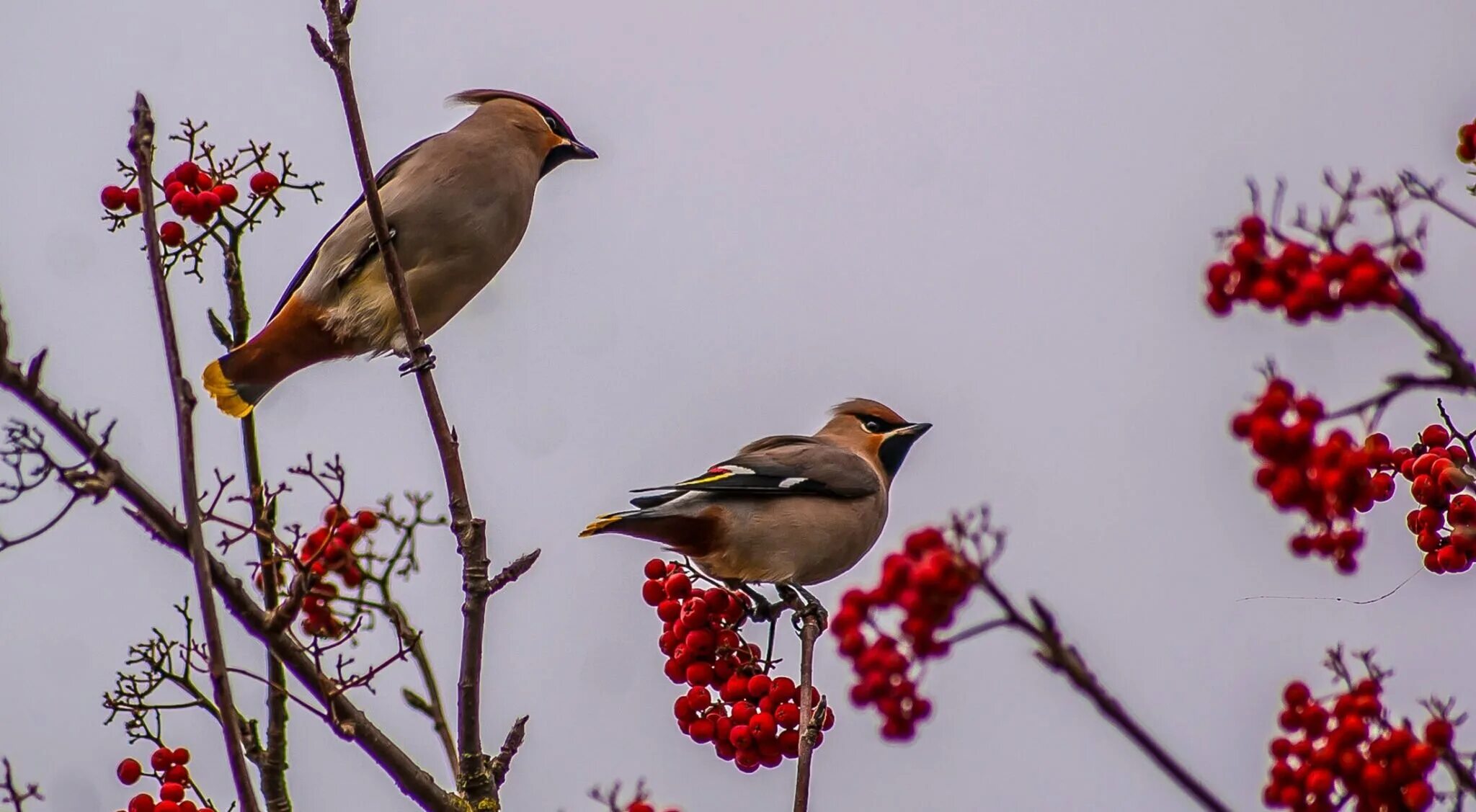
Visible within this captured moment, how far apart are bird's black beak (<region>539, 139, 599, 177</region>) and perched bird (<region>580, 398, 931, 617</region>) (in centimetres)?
112

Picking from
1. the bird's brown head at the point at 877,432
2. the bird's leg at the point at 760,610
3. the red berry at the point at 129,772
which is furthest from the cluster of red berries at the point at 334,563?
the bird's brown head at the point at 877,432

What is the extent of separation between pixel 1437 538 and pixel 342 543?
200cm

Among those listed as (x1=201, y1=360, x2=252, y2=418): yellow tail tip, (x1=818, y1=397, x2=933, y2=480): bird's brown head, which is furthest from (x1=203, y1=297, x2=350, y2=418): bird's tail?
(x1=818, y1=397, x2=933, y2=480): bird's brown head

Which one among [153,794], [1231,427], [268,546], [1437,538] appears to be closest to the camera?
[1231,427]

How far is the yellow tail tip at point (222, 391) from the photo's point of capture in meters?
4.32

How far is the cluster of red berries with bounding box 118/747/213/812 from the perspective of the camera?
328 centimetres

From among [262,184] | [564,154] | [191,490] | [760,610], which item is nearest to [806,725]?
[760,610]

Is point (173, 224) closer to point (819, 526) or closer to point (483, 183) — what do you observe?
point (483, 183)

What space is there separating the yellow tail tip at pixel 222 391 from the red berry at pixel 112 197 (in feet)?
2.33

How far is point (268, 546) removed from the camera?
10.6ft

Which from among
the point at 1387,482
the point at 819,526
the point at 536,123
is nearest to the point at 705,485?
the point at 819,526

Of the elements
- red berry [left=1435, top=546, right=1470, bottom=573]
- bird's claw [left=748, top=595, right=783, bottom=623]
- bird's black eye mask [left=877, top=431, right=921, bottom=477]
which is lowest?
red berry [left=1435, top=546, right=1470, bottom=573]

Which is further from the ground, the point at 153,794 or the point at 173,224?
the point at 173,224

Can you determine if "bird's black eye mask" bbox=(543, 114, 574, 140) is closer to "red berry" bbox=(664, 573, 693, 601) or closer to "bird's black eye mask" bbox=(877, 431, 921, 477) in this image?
"bird's black eye mask" bbox=(877, 431, 921, 477)
